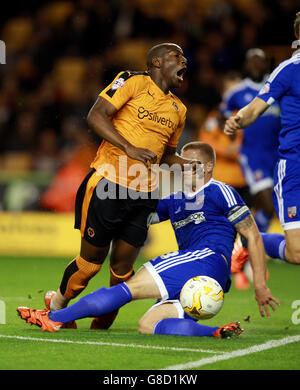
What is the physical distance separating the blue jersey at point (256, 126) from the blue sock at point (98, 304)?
13.6 feet

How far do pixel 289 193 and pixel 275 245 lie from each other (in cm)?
61

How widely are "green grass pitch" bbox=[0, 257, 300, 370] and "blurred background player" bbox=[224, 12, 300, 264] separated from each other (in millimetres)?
753

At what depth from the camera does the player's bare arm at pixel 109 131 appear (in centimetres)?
506

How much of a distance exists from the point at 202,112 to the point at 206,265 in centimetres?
776

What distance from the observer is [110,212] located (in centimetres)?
539

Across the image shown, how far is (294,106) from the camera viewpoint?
5645 mm

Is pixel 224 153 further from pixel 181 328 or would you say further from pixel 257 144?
pixel 181 328

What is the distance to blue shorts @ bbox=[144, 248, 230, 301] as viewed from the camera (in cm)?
528

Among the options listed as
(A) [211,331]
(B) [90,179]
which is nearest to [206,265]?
(A) [211,331]

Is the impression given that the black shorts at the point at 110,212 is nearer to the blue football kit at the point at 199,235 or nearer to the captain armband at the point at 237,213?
the blue football kit at the point at 199,235
